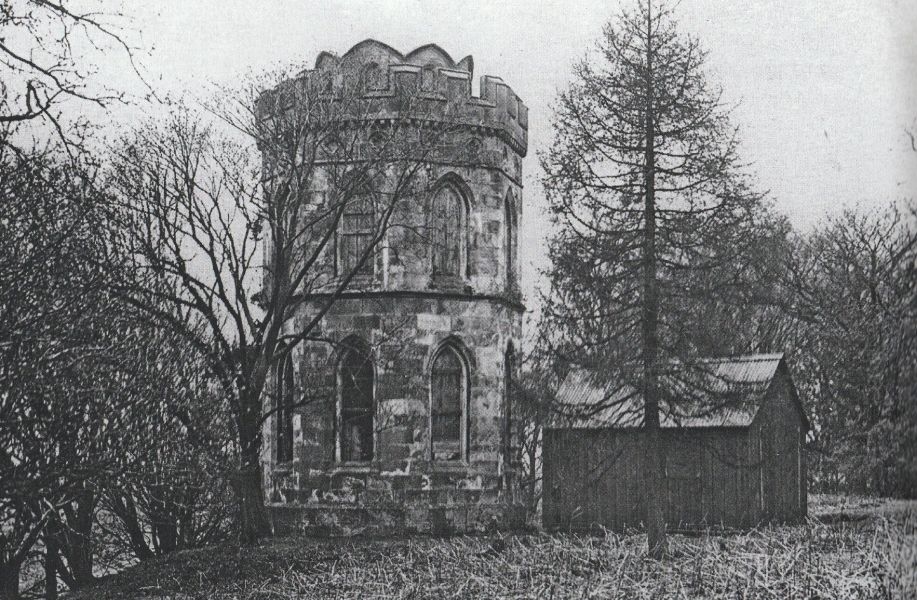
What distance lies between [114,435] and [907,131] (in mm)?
9931

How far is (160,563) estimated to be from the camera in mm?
19031

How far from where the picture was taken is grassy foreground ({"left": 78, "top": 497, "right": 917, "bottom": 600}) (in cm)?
1215

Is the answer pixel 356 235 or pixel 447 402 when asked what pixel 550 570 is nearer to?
pixel 447 402

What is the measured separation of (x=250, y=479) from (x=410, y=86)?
897 centimetres

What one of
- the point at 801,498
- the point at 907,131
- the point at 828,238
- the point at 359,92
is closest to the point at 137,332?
the point at 359,92

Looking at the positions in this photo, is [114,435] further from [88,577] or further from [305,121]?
[305,121]

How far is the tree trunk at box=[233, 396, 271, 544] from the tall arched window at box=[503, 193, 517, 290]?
25.4 ft

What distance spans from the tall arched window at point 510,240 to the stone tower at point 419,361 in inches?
23.3

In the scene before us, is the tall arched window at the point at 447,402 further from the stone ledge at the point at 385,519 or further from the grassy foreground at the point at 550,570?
the grassy foreground at the point at 550,570

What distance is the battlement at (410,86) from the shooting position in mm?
23422

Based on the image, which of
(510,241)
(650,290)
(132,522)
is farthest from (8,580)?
(510,241)

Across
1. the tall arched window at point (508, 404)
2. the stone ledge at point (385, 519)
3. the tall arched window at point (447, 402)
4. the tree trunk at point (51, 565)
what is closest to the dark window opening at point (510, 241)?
the tall arched window at point (508, 404)

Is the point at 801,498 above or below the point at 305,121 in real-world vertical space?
below

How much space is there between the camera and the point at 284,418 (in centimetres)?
2527
